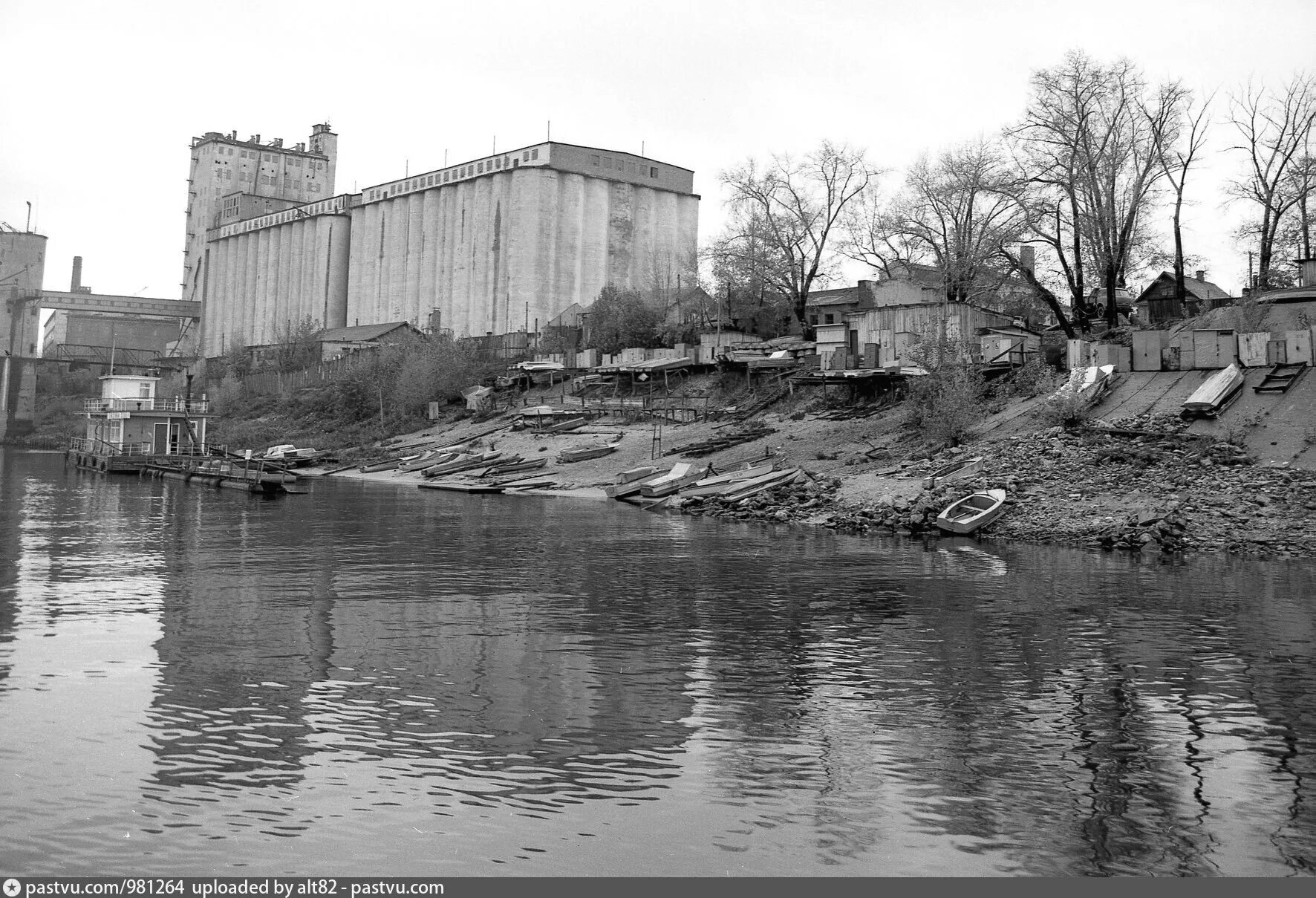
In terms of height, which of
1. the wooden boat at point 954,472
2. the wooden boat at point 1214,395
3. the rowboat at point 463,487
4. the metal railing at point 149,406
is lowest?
the rowboat at point 463,487

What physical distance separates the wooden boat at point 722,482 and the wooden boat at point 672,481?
0.35m

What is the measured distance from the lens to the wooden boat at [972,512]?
29969 millimetres

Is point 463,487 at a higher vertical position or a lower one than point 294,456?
lower

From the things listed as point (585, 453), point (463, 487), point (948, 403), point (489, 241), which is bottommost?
point (463, 487)

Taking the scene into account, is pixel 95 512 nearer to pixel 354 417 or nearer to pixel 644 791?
pixel 644 791

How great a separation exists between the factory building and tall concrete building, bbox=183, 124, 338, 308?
21.1m

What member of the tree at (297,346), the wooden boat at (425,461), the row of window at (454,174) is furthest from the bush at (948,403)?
the tree at (297,346)

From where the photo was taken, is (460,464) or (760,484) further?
(460,464)

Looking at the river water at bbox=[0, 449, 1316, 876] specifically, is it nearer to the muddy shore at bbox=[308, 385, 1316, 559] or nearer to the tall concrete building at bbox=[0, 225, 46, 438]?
the muddy shore at bbox=[308, 385, 1316, 559]

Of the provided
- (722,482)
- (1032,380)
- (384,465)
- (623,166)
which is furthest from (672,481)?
(623,166)

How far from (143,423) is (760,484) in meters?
41.0

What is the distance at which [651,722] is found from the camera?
36.0 ft

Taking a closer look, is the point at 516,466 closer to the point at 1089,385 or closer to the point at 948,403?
the point at 948,403

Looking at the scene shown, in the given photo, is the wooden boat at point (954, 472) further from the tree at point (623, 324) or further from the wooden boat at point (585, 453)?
the tree at point (623, 324)
